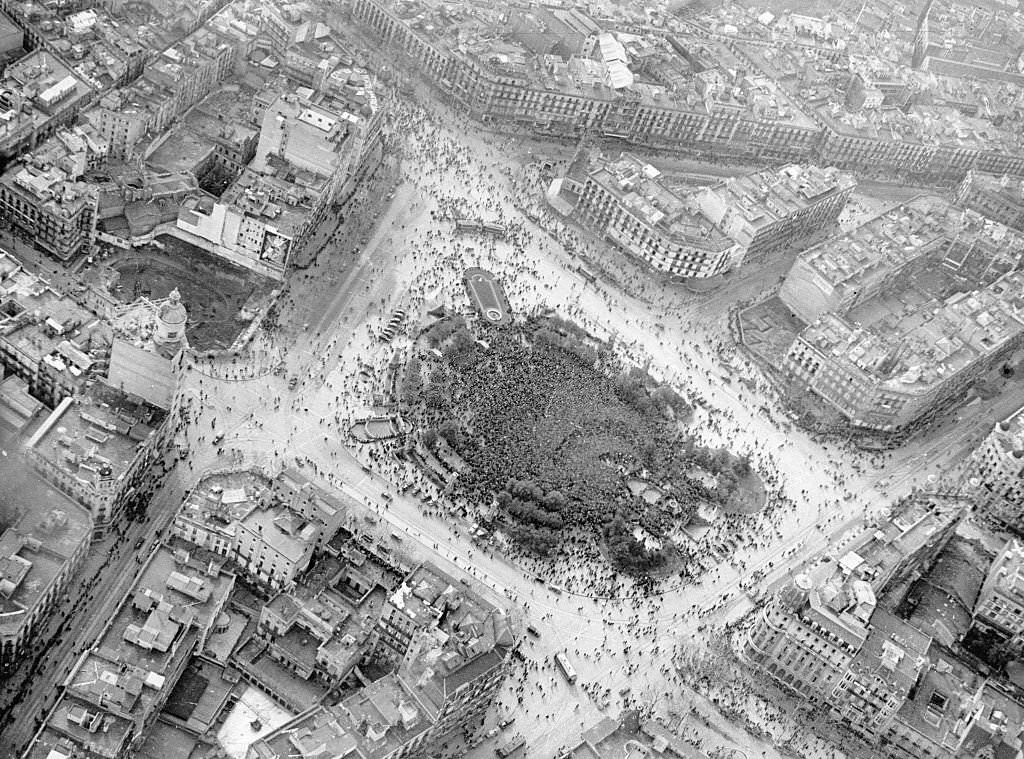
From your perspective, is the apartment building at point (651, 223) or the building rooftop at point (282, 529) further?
the apartment building at point (651, 223)

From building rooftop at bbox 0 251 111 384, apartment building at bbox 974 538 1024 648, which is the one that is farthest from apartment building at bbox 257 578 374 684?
apartment building at bbox 974 538 1024 648

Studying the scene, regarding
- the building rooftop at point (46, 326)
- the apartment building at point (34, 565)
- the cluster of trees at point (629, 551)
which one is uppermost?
the building rooftop at point (46, 326)

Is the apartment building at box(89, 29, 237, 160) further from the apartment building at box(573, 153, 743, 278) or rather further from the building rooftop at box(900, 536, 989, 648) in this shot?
the building rooftop at box(900, 536, 989, 648)

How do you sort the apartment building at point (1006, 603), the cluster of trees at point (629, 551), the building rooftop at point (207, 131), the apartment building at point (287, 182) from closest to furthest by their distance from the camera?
1. the cluster of trees at point (629, 551)
2. the apartment building at point (1006, 603)
3. the apartment building at point (287, 182)
4. the building rooftop at point (207, 131)

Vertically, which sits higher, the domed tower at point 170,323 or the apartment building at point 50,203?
the domed tower at point 170,323

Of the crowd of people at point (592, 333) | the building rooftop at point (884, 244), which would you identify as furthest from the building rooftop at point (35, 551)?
the building rooftop at point (884, 244)

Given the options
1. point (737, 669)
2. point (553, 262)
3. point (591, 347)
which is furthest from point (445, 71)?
point (737, 669)

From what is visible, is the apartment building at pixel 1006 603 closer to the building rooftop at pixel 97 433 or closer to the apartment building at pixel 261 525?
the apartment building at pixel 261 525
